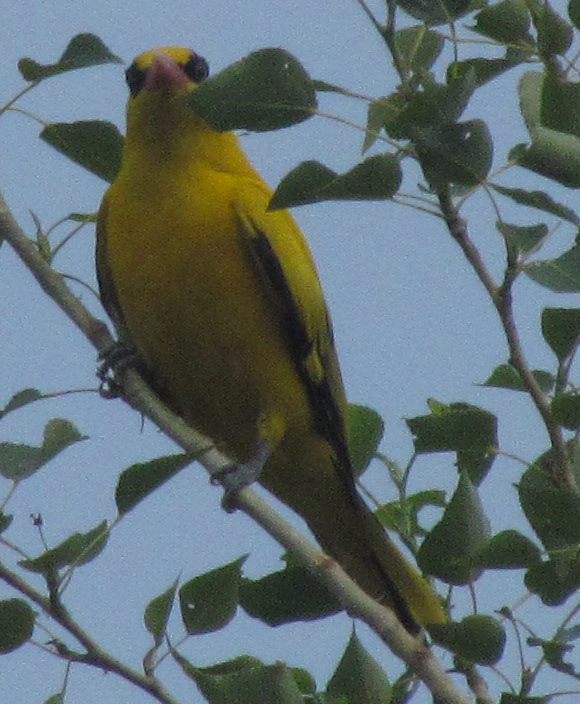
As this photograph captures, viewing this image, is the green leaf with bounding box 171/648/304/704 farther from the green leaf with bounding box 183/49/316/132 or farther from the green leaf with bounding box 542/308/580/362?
the green leaf with bounding box 183/49/316/132

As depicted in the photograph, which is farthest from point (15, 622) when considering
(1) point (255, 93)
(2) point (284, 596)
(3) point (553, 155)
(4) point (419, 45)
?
(4) point (419, 45)

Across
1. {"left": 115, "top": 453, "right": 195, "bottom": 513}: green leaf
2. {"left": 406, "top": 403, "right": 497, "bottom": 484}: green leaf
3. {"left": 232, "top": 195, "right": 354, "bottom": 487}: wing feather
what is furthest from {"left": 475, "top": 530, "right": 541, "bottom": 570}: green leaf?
{"left": 232, "top": 195, "right": 354, "bottom": 487}: wing feather

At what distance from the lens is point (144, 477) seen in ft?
8.10

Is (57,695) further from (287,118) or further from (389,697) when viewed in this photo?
(287,118)

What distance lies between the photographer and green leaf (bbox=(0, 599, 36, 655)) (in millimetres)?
2434

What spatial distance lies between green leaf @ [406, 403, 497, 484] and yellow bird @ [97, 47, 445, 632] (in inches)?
45.6

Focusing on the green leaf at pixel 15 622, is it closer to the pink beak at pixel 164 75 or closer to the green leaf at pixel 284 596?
the green leaf at pixel 284 596

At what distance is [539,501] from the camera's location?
2430 mm

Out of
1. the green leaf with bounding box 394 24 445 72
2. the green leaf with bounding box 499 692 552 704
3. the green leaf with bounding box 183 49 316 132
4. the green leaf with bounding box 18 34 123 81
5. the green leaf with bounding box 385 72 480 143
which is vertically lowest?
the green leaf with bounding box 499 692 552 704

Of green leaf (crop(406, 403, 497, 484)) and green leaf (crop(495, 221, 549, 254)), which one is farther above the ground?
green leaf (crop(495, 221, 549, 254))

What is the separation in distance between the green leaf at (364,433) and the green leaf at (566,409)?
840mm

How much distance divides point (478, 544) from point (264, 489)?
73.2 inches

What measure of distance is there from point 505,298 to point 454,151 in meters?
0.30

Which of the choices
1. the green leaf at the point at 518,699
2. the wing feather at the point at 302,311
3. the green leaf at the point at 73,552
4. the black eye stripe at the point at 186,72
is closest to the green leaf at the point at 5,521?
the green leaf at the point at 73,552
